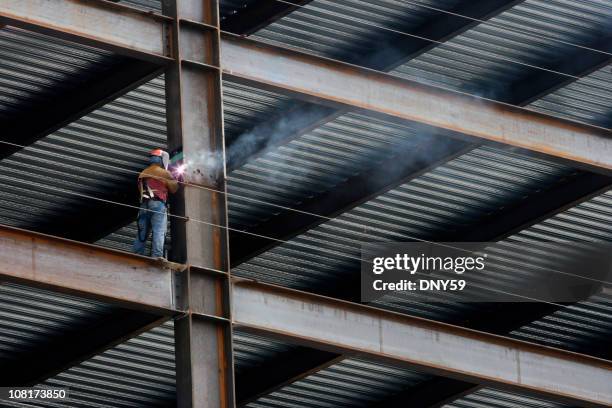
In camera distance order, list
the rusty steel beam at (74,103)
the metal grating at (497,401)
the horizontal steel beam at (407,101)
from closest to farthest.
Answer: the horizontal steel beam at (407,101) → the rusty steel beam at (74,103) → the metal grating at (497,401)

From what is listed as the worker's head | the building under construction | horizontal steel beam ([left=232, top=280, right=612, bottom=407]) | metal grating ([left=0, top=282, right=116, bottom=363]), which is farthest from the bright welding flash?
metal grating ([left=0, top=282, right=116, bottom=363])

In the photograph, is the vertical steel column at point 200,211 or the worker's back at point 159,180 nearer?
the vertical steel column at point 200,211

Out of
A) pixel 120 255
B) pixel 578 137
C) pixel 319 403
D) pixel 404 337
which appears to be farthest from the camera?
pixel 319 403

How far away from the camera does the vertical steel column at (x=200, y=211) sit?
22.5 meters

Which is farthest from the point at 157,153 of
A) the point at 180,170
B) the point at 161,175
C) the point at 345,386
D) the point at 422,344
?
the point at 345,386

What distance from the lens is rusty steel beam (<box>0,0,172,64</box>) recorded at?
2272 cm

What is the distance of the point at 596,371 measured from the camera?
82.3ft

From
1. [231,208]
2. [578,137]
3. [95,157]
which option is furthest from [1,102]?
[578,137]

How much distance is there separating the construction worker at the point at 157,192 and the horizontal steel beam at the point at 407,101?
4.62 feet

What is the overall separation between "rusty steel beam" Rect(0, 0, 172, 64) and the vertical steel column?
326 mm

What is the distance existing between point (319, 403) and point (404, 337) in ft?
12.2

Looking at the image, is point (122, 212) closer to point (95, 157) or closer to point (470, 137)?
point (95, 157)

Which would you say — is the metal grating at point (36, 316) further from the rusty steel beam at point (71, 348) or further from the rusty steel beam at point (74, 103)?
the rusty steel beam at point (74, 103)

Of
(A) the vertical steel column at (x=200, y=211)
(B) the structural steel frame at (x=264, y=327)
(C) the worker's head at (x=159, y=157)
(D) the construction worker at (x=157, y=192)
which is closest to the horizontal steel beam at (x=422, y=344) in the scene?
(B) the structural steel frame at (x=264, y=327)
